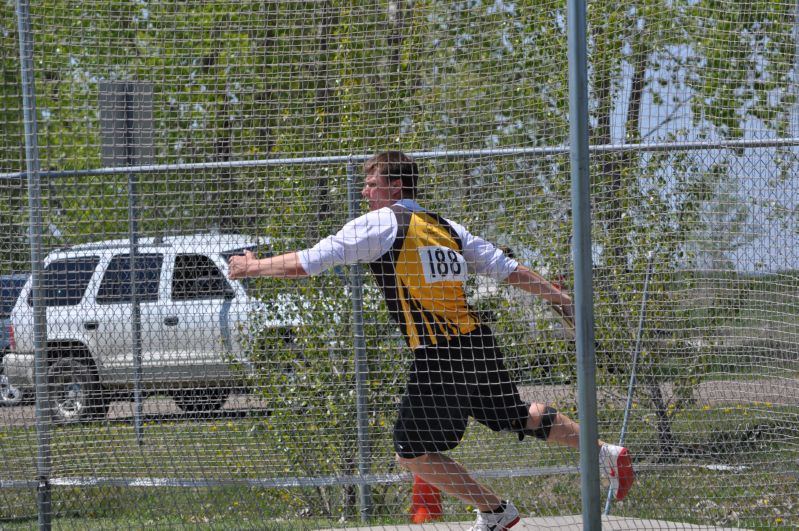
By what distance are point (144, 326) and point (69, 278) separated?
0.51 meters

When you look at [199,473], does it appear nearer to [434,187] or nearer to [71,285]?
[71,285]

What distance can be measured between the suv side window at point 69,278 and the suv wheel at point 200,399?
81 cm

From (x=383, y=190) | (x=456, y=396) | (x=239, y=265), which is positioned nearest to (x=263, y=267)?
(x=239, y=265)

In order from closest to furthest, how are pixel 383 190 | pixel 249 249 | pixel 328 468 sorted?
pixel 383 190 < pixel 249 249 < pixel 328 468

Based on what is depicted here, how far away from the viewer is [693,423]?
522 centimetres

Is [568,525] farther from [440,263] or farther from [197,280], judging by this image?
[197,280]

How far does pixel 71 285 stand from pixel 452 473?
245cm

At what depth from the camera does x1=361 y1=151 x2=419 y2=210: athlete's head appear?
4496mm

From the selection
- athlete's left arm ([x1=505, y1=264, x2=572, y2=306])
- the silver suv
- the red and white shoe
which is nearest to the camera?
the red and white shoe

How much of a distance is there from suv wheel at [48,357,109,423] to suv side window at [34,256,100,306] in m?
0.35

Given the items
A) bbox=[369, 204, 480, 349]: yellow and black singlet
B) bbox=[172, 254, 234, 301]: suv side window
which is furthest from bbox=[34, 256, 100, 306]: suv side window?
bbox=[369, 204, 480, 349]: yellow and black singlet

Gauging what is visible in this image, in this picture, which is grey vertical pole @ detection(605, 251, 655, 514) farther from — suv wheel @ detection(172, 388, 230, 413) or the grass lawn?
suv wheel @ detection(172, 388, 230, 413)

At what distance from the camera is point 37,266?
4766 millimetres

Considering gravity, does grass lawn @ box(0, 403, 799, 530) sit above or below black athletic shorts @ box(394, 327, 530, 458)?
below
